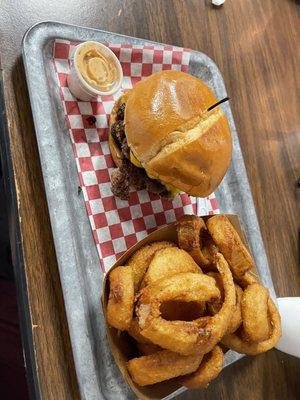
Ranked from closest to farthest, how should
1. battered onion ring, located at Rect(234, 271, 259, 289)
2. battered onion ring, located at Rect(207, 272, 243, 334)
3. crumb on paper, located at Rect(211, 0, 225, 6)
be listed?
battered onion ring, located at Rect(207, 272, 243, 334), battered onion ring, located at Rect(234, 271, 259, 289), crumb on paper, located at Rect(211, 0, 225, 6)

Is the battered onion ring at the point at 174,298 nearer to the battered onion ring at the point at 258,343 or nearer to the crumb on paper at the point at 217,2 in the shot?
the battered onion ring at the point at 258,343

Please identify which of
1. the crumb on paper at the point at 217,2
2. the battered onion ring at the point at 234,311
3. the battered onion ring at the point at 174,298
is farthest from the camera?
the crumb on paper at the point at 217,2

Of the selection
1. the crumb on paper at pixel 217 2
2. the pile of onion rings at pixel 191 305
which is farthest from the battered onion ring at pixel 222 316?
the crumb on paper at pixel 217 2

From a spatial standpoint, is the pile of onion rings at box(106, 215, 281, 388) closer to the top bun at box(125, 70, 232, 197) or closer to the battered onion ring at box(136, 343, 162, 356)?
the battered onion ring at box(136, 343, 162, 356)

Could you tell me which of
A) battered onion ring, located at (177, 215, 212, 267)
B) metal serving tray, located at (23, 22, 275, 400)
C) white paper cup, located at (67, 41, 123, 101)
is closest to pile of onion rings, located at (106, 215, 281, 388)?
battered onion ring, located at (177, 215, 212, 267)

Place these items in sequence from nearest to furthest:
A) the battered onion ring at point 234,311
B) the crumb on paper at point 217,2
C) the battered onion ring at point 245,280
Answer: the battered onion ring at point 234,311 < the battered onion ring at point 245,280 < the crumb on paper at point 217,2

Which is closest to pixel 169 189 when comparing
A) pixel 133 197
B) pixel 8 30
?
pixel 133 197

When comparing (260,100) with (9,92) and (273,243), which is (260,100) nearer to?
(273,243)
